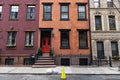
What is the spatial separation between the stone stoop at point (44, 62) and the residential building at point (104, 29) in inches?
211

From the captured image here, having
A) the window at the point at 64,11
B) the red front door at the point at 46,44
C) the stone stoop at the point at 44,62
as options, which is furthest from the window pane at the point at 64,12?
the stone stoop at the point at 44,62

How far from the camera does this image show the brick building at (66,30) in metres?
20.1

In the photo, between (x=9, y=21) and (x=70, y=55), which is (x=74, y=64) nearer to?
(x=70, y=55)

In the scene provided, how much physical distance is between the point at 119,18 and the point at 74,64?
Answer: 8295 millimetres

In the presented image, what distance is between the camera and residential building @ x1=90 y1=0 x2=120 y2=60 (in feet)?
65.9

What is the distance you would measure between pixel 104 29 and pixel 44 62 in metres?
8.62

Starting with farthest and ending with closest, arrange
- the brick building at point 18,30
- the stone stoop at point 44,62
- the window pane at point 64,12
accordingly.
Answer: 1. the window pane at point 64,12
2. the brick building at point 18,30
3. the stone stoop at point 44,62

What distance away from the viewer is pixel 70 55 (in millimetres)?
20125

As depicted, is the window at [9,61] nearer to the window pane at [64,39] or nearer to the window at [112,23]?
the window pane at [64,39]

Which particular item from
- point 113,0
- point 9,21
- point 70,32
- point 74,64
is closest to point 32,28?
point 9,21

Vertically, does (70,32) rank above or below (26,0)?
below

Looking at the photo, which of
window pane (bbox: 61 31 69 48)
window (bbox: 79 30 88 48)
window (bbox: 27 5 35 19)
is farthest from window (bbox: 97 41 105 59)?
window (bbox: 27 5 35 19)

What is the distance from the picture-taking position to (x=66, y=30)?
67.7 feet

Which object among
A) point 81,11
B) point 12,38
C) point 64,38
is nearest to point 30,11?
point 12,38
